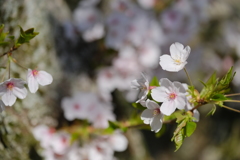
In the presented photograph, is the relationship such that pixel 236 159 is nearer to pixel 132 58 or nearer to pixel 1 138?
pixel 132 58

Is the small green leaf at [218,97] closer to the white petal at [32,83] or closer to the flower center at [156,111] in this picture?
the flower center at [156,111]

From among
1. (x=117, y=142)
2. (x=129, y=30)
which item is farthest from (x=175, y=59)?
(x=129, y=30)

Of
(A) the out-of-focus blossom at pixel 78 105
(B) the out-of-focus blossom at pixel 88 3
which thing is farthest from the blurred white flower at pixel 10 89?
(B) the out-of-focus blossom at pixel 88 3

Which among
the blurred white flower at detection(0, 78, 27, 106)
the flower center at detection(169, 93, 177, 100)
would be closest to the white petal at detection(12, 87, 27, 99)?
the blurred white flower at detection(0, 78, 27, 106)

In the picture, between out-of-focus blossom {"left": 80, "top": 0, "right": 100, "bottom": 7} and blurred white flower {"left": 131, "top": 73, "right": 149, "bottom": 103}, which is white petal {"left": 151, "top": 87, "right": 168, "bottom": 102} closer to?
blurred white flower {"left": 131, "top": 73, "right": 149, "bottom": 103}

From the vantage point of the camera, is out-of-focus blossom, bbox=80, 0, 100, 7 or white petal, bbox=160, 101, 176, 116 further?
out-of-focus blossom, bbox=80, 0, 100, 7

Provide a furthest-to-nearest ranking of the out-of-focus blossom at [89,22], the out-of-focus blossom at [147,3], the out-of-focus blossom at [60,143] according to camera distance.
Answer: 1. the out-of-focus blossom at [147,3]
2. the out-of-focus blossom at [89,22]
3. the out-of-focus blossom at [60,143]

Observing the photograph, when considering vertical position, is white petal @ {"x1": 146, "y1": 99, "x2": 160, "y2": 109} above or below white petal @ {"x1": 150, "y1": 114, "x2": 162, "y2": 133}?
above

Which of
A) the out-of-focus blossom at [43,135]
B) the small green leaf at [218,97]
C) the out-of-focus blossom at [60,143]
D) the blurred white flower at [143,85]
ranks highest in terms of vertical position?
the out-of-focus blossom at [43,135]

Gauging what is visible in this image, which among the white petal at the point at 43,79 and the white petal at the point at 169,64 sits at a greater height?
the white petal at the point at 43,79
